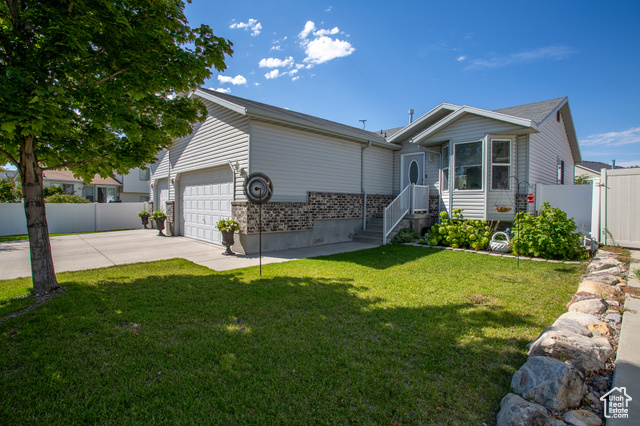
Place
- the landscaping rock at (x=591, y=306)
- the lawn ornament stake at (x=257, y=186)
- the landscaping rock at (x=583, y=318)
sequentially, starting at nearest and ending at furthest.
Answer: the landscaping rock at (x=583, y=318)
the landscaping rock at (x=591, y=306)
the lawn ornament stake at (x=257, y=186)

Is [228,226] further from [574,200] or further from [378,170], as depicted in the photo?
[574,200]

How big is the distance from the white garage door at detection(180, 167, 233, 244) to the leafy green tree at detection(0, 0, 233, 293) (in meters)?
4.14

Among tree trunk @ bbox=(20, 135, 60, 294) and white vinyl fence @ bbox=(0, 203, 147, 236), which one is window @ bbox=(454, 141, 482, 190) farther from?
white vinyl fence @ bbox=(0, 203, 147, 236)

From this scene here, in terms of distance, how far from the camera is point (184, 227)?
41.0 feet

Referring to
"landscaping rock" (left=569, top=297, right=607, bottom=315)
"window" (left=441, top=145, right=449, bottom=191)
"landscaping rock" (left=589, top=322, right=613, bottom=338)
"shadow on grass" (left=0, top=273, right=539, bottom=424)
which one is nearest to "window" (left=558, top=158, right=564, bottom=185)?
"window" (left=441, top=145, right=449, bottom=191)

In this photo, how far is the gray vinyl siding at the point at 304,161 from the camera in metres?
8.66

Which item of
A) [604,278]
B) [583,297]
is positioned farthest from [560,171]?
[583,297]

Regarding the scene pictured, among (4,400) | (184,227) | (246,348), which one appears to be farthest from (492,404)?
(184,227)

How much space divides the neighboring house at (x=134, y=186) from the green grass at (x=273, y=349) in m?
22.9

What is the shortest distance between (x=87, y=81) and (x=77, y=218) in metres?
14.8

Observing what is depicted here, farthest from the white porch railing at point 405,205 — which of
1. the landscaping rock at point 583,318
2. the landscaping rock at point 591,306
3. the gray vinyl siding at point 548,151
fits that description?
the landscaping rock at point 583,318

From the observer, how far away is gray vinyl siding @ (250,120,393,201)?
341 inches

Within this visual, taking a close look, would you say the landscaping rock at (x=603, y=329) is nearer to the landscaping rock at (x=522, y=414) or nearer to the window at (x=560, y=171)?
the landscaping rock at (x=522, y=414)

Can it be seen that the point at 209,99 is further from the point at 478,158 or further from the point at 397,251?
the point at 478,158
